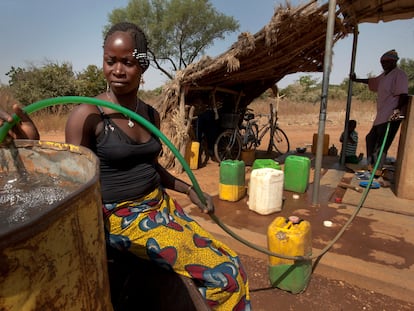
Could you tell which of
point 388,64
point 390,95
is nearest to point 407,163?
point 390,95

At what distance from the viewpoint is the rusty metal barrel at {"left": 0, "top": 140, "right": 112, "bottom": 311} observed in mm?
477

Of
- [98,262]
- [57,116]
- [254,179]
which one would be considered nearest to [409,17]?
[254,179]

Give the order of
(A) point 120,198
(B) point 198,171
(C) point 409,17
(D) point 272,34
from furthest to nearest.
A: (B) point 198,171
(C) point 409,17
(D) point 272,34
(A) point 120,198

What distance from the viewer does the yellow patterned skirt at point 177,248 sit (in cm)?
124

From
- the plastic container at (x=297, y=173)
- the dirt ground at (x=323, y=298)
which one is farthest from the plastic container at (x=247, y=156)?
the dirt ground at (x=323, y=298)

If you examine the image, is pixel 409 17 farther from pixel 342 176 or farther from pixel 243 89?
pixel 243 89

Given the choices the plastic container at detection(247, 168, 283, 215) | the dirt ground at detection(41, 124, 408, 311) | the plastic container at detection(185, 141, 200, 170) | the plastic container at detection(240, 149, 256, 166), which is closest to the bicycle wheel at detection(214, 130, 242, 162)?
the plastic container at detection(240, 149, 256, 166)

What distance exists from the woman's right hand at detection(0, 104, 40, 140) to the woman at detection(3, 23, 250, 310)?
2cm

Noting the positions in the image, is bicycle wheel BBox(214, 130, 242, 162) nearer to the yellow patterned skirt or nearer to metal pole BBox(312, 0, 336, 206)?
metal pole BBox(312, 0, 336, 206)

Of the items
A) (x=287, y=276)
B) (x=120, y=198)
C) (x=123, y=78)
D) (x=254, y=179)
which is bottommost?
(x=287, y=276)

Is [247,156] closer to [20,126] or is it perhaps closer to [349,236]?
[349,236]

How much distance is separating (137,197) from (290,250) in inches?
59.7

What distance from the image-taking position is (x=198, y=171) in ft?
22.8

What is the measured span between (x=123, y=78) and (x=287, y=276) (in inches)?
83.5
